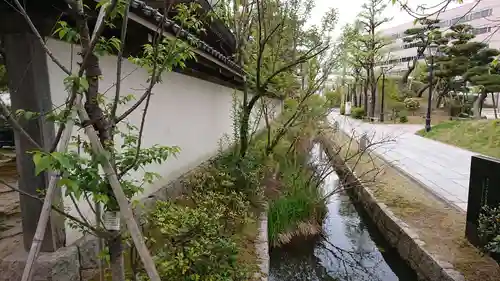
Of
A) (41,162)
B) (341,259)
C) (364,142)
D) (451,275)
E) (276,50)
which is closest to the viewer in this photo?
(41,162)

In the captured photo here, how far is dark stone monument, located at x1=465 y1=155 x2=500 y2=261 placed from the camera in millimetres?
4055

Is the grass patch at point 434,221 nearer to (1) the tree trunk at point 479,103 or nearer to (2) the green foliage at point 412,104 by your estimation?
(1) the tree trunk at point 479,103

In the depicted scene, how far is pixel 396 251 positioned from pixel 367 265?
0.52m

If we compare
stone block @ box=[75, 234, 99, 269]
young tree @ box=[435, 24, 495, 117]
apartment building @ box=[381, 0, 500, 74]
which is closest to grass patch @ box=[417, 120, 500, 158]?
apartment building @ box=[381, 0, 500, 74]

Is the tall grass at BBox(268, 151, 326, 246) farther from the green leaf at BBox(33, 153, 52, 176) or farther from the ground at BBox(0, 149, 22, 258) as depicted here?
the green leaf at BBox(33, 153, 52, 176)

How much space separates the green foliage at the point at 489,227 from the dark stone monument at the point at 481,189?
0.10m

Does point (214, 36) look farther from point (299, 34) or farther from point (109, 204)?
point (109, 204)

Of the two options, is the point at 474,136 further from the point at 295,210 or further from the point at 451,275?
the point at 451,275

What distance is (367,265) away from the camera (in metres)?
5.54

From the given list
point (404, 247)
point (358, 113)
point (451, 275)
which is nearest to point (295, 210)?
point (404, 247)

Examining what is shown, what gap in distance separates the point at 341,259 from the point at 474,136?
38.7ft

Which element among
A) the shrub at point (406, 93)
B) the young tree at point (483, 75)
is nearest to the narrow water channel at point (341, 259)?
the young tree at point (483, 75)

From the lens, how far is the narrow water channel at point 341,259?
17.1ft

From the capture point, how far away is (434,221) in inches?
217
